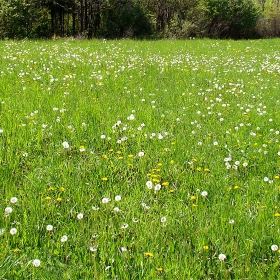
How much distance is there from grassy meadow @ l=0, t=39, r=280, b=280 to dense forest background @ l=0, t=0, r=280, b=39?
647 inches

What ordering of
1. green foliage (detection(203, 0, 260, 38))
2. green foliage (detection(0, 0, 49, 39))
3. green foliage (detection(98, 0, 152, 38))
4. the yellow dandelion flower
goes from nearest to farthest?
the yellow dandelion flower, green foliage (detection(0, 0, 49, 39)), green foliage (detection(98, 0, 152, 38)), green foliage (detection(203, 0, 260, 38))

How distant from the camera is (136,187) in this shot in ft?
10.5

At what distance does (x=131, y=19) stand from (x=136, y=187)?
2537 centimetres

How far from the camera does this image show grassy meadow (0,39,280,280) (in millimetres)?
2242

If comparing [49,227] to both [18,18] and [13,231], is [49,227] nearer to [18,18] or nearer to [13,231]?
[13,231]

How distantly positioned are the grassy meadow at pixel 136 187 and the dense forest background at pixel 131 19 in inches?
647

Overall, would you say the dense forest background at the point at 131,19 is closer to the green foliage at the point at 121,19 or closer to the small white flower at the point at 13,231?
the green foliage at the point at 121,19

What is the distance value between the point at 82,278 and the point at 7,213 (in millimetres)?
798

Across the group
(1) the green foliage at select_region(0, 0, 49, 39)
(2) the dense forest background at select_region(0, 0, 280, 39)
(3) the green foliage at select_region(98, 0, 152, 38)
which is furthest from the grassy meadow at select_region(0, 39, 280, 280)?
(3) the green foliage at select_region(98, 0, 152, 38)

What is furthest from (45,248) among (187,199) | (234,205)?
(234,205)

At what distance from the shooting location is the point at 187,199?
10.0 ft

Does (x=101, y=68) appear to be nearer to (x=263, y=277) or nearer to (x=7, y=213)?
(x=7, y=213)

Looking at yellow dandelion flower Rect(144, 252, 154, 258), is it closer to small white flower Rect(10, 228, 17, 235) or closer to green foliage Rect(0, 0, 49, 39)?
small white flower Rect(10, 228, 17, 235)

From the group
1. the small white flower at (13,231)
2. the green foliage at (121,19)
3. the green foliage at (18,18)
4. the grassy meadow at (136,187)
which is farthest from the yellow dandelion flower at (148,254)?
the green foliage at (121,19)
